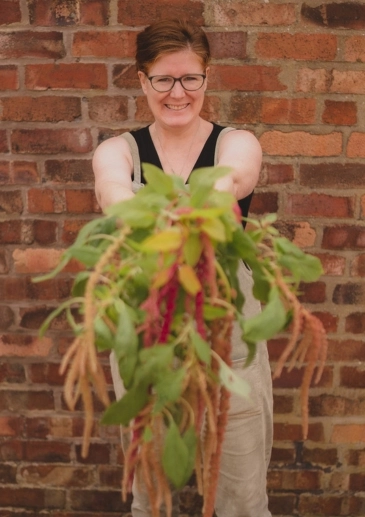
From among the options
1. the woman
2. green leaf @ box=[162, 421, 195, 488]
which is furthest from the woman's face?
green leaf @ box=[162, 421, 195, 488]

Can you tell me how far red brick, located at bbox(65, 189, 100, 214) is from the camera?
1.51 m

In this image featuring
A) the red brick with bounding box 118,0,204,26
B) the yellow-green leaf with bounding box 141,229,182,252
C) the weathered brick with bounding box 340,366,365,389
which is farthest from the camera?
the weathered brick with bounding box 340,366,365,389

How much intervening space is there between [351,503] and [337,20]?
1339mm

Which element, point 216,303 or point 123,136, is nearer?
point 216,303

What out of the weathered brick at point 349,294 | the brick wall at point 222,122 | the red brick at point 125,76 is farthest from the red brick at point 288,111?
the weathered brick at point 349,294

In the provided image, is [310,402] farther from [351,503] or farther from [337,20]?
[337,20]

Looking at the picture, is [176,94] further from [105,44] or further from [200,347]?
[200,347]

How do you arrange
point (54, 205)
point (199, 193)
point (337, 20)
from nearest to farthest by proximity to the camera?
1. point (199, 193)
2. point (337, 20)
3. point (54, 205)

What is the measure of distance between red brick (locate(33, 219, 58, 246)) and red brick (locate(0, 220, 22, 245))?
0.04m

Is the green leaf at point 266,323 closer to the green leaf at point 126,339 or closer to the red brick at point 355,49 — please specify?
the green leaf at point 126,339

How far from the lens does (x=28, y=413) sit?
169 cm

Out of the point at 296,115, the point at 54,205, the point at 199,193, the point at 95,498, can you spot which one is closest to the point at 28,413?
the point at 95,498

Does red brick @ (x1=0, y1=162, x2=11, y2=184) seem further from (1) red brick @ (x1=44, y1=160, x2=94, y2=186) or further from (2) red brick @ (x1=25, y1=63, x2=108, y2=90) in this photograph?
(2) red brick @ (x1=25, y1=63, x2=108, y2=90)

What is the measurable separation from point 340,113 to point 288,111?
5.0 inches
